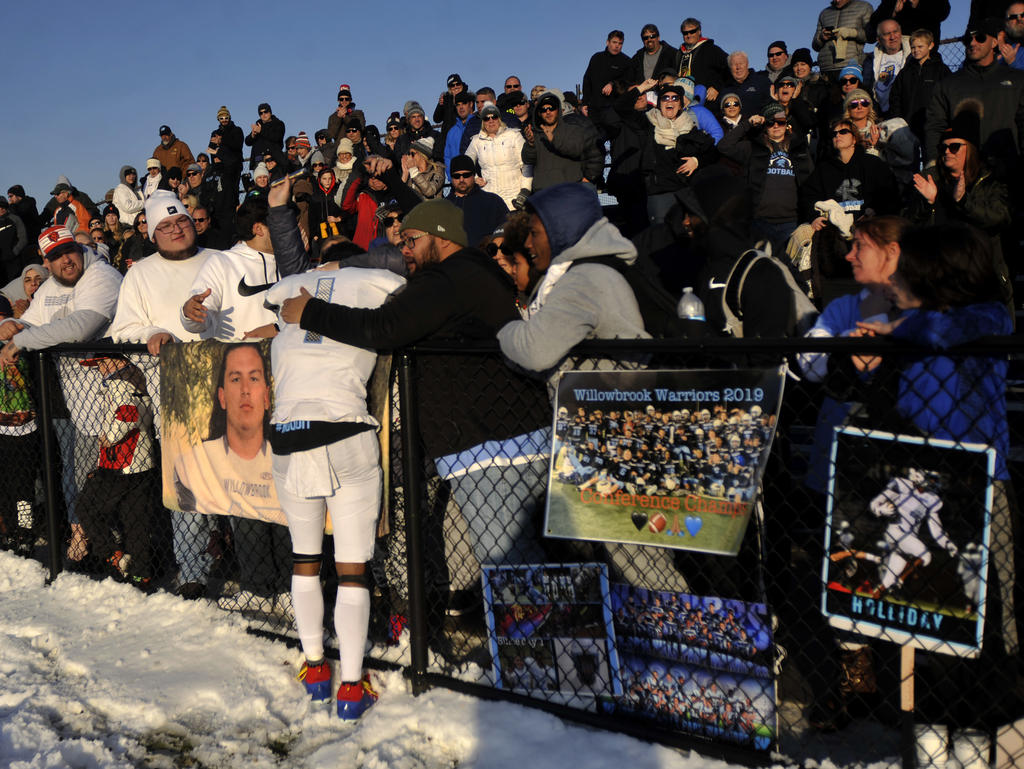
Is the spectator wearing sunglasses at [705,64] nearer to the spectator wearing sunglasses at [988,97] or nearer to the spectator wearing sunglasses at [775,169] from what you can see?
the spectator wearing sunglasses at [775,169]

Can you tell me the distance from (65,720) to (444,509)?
6.36 feet

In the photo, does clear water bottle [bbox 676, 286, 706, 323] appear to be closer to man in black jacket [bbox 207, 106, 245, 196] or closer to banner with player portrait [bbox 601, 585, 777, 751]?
banner with player portrait [bbox 601, 585, 777, 751]

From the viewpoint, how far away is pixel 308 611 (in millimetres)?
4012

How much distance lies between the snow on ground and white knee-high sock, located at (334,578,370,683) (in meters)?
0.20

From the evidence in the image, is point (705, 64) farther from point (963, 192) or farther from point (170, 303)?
point (170, 303)

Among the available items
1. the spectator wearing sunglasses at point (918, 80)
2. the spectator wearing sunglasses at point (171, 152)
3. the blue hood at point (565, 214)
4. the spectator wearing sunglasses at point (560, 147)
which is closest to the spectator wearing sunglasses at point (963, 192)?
the spectator wearing sunglasses at point (918, 80)

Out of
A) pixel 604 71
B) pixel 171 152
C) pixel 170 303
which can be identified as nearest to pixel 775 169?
pixel 604 71

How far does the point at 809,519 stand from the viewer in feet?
14.0

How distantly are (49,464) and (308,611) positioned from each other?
2.94 meters

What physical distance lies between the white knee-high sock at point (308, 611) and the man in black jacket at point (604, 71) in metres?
8.12

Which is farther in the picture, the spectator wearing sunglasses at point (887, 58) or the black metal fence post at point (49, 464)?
the spectator wearing sunglasses at point (887, 58)

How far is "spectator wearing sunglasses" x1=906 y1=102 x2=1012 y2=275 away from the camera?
5852mm

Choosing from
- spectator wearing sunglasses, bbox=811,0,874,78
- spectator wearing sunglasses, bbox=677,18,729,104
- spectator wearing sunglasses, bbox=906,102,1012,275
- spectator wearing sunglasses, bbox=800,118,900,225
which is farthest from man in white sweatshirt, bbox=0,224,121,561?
spectator wearing sunglasses, bbox=811,0,874,78

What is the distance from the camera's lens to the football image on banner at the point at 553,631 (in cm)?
352
